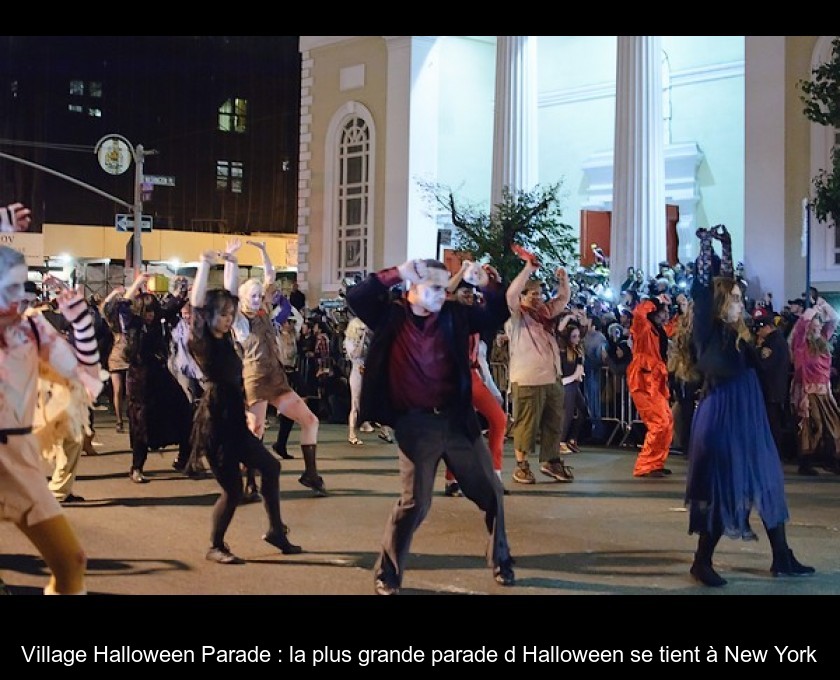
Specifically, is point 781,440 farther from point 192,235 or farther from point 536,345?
point 192,235

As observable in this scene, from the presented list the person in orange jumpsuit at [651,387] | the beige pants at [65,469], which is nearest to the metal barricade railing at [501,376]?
the person in orange jumpsuit at [651,387]

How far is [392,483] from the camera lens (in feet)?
40.0

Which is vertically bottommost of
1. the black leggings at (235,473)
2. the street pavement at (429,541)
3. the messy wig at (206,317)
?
the street pavement at (429,541)

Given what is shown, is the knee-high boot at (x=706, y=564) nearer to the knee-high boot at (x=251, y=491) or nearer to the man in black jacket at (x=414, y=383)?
the man in black jacket at (x=414, y=383)

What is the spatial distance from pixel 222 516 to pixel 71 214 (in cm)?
4715

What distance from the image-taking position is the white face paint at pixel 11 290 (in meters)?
5.70

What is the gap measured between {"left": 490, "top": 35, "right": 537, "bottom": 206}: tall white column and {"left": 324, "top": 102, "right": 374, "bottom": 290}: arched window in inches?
176

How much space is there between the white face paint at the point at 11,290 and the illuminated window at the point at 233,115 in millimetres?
52237

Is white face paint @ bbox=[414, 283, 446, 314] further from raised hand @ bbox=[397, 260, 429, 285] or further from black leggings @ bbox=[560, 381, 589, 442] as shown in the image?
black leggings @ bbox=[560, 381, 589, 442]

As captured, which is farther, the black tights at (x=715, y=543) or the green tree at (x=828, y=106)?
the green tree at (x=828, y=106)

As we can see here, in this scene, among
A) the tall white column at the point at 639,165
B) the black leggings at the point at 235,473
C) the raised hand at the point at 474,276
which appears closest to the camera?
the raised hand at the point at 474,276

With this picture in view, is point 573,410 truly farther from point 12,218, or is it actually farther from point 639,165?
point 12,218

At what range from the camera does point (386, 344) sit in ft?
23.0

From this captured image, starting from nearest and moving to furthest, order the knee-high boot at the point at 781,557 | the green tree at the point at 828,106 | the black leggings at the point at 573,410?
the knee-high boot at the point at 781,557
the black leggings at the point at 573,410
the green tree at the point at 828,106
